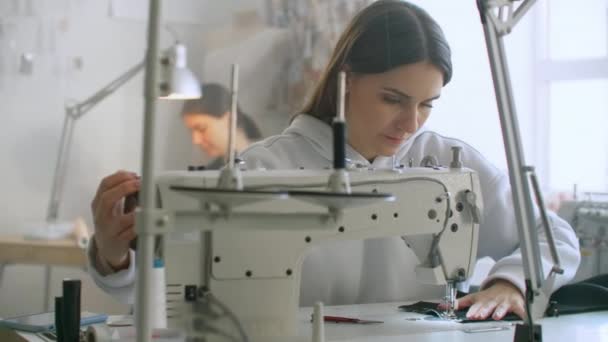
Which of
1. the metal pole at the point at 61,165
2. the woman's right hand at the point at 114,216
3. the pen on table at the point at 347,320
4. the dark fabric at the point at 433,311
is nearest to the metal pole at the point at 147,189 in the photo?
the woman's right hand at the point at 114,216

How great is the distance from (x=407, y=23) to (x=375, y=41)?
73mm

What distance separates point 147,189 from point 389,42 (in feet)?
2.98

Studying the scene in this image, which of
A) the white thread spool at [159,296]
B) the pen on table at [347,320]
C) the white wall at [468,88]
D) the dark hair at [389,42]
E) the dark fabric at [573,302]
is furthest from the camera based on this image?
the white wall at [468,88]

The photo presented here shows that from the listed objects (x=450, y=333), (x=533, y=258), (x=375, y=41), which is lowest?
(x=450, y=333)

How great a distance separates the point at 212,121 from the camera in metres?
3.37

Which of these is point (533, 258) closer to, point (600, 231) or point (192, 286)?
point (192, 286)

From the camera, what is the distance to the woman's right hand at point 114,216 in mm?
1251

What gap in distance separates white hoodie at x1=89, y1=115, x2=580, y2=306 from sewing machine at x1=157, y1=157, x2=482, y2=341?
401 millimetres

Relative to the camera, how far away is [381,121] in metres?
1.63

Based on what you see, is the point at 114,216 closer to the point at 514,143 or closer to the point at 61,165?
the point at 514,143

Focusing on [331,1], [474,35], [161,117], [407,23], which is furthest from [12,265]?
[407,23]

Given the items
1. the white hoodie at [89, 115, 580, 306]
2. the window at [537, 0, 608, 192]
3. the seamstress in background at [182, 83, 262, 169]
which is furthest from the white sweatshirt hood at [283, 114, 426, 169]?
the seamstress in background at [182, 83, 262, 169]

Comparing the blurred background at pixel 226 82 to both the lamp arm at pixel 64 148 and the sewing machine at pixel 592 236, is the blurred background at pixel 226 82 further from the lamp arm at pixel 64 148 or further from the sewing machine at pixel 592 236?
the sewing machine at pixel 592 236

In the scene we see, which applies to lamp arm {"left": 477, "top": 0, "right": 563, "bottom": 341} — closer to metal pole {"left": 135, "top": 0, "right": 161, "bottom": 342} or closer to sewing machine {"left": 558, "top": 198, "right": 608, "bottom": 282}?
metal pole {"left": 135, "top": 0, "right": 161, "bottom": 342}
